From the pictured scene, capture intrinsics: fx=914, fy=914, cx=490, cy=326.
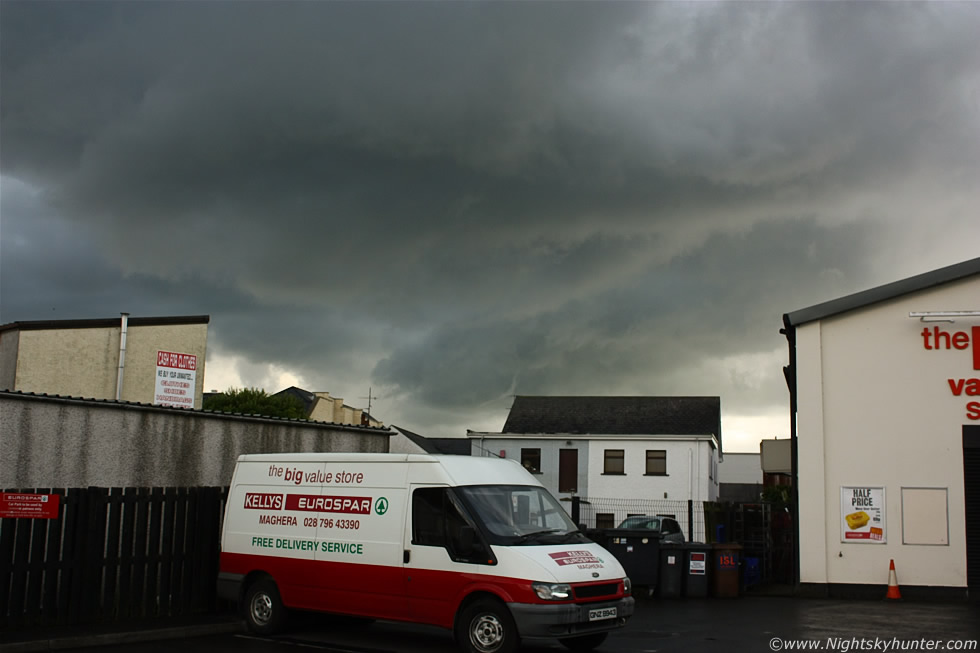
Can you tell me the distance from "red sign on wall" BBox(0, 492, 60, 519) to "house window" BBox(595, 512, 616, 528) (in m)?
36.8

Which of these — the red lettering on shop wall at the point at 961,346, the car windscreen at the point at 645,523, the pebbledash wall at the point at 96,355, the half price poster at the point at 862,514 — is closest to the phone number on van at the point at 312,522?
the half price poster at the point at 862,514

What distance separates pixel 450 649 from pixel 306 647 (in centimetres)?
188

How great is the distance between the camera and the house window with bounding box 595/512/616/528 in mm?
47031

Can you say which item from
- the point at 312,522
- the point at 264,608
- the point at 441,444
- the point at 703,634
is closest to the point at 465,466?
the point at 312,522

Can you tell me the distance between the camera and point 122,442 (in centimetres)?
1577

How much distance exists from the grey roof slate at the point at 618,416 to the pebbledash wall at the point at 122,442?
34111 millimetres

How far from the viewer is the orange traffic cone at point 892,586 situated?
1956cm

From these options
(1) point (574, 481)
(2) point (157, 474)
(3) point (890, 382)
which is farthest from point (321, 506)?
(1) point (574, 481)

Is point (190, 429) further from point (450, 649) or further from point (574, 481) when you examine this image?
point (574, 481)

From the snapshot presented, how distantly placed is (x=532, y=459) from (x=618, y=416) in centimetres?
571

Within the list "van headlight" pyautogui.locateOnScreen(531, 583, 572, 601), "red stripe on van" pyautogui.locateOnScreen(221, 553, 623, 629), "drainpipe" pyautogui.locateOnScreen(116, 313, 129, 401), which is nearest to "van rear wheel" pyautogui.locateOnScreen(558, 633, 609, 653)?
"red stripe on van" pyautogui.locateOnScreen(221, 553, 623, 629)

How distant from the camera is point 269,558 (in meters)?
13.0

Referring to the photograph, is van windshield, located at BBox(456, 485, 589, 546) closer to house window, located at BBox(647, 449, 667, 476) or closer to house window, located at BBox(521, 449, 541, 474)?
house window, located at BBox(647, 449, 667, 476)

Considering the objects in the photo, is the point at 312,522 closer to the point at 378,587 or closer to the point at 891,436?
the point at 378,587
